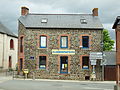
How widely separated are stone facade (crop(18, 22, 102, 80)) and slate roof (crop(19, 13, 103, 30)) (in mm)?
577

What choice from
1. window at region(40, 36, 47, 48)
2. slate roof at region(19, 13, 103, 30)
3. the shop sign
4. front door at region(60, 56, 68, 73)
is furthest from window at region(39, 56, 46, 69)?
the shop sign

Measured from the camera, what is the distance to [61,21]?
2684 centimetres

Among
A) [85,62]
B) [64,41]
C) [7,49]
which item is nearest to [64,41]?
[64,41]

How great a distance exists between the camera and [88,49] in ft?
83.4

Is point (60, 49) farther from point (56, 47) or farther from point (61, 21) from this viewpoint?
point (61, 21)

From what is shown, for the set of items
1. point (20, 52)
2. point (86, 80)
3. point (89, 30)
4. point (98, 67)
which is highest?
point (89, 30)

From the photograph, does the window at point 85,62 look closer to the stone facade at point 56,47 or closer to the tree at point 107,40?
the stone facade at point 56,47

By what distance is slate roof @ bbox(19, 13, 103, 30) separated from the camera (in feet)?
84.4

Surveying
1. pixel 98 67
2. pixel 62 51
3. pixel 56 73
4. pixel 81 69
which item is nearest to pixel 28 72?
pixel 56 73

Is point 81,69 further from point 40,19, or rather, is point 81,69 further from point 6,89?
point 6,89

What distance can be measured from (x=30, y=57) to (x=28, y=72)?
6.36ft

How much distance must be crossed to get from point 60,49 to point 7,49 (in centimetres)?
1432

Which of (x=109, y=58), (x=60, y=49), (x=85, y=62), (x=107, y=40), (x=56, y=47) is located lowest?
(x=85, y=62)

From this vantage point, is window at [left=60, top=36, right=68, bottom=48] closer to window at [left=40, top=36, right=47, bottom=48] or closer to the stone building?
the stone building
